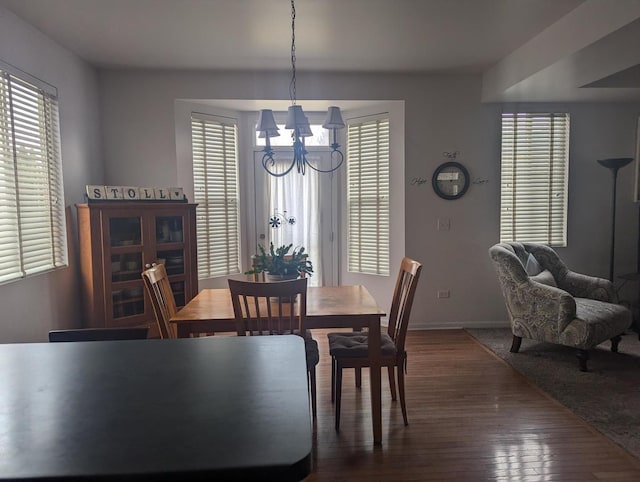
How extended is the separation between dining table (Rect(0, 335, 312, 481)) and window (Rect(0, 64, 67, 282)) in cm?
193

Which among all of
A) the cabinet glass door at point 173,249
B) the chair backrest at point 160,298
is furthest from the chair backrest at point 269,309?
the cabinet glass door at point 173,249

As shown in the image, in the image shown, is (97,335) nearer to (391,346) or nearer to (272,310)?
(272,310)

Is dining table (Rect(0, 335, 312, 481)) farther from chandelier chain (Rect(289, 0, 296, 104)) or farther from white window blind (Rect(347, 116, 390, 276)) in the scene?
white window blind (Rect(347, 116, 390, 276))

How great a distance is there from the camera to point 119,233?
12.1 ft

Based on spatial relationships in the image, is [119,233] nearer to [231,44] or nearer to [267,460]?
[231,44]

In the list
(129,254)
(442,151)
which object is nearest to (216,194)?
(129,254)

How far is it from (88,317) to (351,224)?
2.73m

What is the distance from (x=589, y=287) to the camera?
3984 millimetres

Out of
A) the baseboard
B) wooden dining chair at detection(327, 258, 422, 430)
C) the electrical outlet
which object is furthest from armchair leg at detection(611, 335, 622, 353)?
wooden dining chair at detection(327, 258, 422, 430)

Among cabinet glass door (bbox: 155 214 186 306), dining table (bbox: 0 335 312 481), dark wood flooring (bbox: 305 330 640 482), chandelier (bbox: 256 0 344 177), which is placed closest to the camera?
dining table (bbox: 0 335 312 481)

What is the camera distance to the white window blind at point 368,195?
470 centimetres

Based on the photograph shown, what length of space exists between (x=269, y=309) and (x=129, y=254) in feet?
6.57

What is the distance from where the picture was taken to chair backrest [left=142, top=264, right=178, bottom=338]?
2.45m

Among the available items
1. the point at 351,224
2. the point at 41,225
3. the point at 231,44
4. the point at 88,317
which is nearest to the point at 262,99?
the point at 231,44
